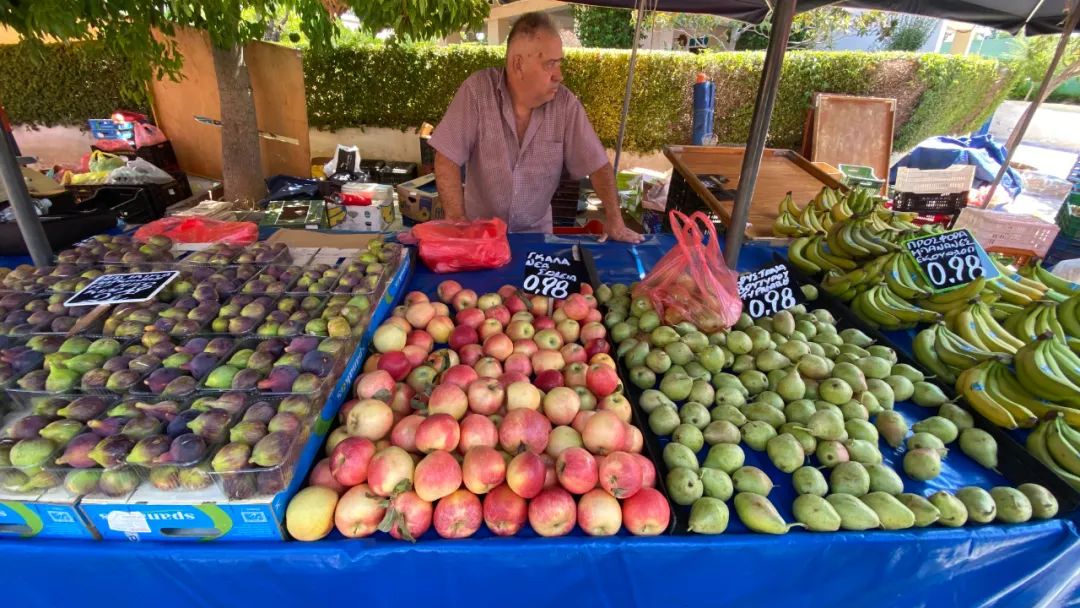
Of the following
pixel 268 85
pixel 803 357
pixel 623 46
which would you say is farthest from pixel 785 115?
pixel 803 357

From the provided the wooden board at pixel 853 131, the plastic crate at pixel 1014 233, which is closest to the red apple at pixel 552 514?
the plastic crate at pixel 1014 233

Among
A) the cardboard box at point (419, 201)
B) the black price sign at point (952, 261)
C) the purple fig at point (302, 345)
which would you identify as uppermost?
the black price sign at point (952, 261)

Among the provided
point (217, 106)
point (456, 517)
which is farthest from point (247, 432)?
point (217, 106)

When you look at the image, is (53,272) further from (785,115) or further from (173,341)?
(785,115)

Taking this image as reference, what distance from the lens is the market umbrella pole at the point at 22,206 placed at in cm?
204

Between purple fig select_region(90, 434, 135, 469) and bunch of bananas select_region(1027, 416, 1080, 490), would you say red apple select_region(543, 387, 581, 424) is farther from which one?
bunch of bananas select_region(1027, 416, 1080, 490)

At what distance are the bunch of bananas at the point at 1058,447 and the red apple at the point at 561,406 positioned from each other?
1398 millimetres

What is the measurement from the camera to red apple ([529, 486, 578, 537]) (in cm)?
→ 122

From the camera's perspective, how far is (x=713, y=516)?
48.8 inches

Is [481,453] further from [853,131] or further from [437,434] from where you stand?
[853,131]

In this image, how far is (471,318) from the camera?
195cm

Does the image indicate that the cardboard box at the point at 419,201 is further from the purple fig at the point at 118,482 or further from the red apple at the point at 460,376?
the purple fig at the point at 118,482

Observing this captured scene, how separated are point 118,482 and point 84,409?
0.91 ft

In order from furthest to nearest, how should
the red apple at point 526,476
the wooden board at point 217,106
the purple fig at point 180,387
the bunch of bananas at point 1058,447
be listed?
the wooden board at point 217,106 → the bunch of bananas at point 1058,447 → the purple fig at point 180,387 → the red apple at point 526,476
